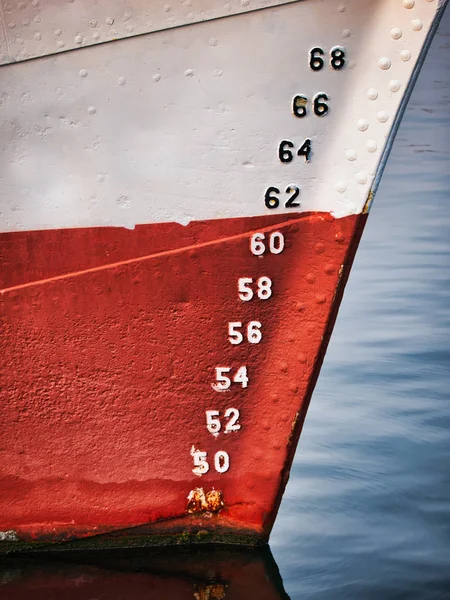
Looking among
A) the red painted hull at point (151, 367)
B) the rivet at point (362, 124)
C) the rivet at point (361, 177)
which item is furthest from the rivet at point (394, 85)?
the red painted hull at point (151, 367)

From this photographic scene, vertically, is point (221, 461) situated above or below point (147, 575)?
above

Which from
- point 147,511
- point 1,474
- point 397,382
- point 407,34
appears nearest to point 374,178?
point 407,34

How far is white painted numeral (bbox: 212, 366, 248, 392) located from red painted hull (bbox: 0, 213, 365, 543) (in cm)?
2

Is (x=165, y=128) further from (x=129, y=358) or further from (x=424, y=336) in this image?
(x=424, y=336)

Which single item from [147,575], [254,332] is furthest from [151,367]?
[147,575]

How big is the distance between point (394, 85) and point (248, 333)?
914 millimetres

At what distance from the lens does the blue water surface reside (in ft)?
11.4

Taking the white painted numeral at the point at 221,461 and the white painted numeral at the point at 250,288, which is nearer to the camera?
the white painted numeral at the point at 250,288

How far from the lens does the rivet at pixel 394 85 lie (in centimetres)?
296

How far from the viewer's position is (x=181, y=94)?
3.00 meters

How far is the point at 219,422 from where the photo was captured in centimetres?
333

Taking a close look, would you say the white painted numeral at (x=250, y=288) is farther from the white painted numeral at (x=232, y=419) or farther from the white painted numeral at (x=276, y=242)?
the white painted numeral at (x=232, y=419)

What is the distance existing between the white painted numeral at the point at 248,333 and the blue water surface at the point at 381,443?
83cm

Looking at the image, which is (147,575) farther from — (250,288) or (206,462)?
(250,288)
